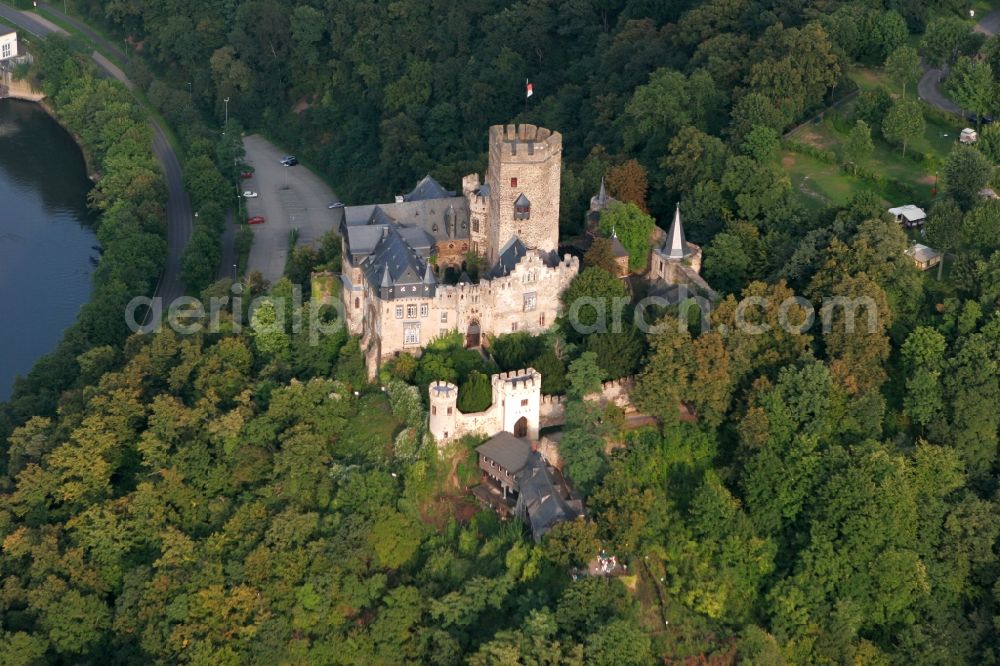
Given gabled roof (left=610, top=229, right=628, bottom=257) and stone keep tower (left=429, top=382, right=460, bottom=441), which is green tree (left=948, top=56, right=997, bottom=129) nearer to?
gabled roof (left=610, top=229, right=628, bottom=257)

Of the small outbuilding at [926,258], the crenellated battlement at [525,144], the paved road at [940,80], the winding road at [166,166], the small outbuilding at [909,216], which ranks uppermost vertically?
the crenellated battlement at [525,144]

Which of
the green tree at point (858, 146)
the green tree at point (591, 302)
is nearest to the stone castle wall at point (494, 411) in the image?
the green tree at point (591, 302)

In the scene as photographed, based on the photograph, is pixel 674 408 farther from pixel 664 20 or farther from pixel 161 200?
pixel 161 200

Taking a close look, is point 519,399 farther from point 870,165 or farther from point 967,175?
point 870,165

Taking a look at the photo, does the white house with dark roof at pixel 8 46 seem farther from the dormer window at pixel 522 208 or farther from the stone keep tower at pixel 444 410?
the stone keep tower at pixel 444 410

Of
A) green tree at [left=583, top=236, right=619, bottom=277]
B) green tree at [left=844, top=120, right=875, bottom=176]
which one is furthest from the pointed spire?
green tree at [left=844, top=120, right=875, bottom=176]

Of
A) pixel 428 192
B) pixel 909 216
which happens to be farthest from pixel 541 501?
pixel 909 216
